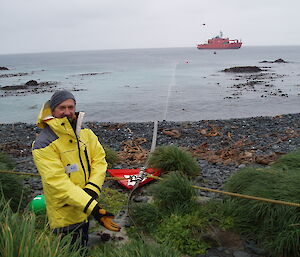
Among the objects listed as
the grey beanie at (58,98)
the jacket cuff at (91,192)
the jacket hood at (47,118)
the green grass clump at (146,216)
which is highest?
the grey beanie at (58,98)

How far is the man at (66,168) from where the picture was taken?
265 centimetres

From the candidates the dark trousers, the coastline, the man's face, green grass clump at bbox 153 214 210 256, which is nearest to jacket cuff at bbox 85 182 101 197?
the dark trousers

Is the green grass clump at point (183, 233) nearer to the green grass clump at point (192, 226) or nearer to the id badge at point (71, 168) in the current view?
the green grass clump at point (192, 226)

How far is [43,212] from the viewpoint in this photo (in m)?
4.14

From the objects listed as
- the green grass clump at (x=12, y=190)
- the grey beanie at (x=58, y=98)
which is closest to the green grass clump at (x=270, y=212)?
the grey beanie at (x=58, y=98)

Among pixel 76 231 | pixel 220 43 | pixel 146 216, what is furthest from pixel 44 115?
pixel 220 43

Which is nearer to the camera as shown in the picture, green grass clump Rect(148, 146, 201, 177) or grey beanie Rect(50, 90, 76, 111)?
grey beanie Rect(50, 90, 76, 111)

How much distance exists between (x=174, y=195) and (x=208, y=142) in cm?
497

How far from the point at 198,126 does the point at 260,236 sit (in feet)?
26.5

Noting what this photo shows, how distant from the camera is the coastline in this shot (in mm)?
6382

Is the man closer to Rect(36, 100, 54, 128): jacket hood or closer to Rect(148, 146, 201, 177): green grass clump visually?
Rect(36, 100, 54, 128): jacket hood

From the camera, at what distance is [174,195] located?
420 centimetres

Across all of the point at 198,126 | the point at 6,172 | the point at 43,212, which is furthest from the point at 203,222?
the point at 198,126

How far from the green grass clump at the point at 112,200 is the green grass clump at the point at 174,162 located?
91 centimetres
